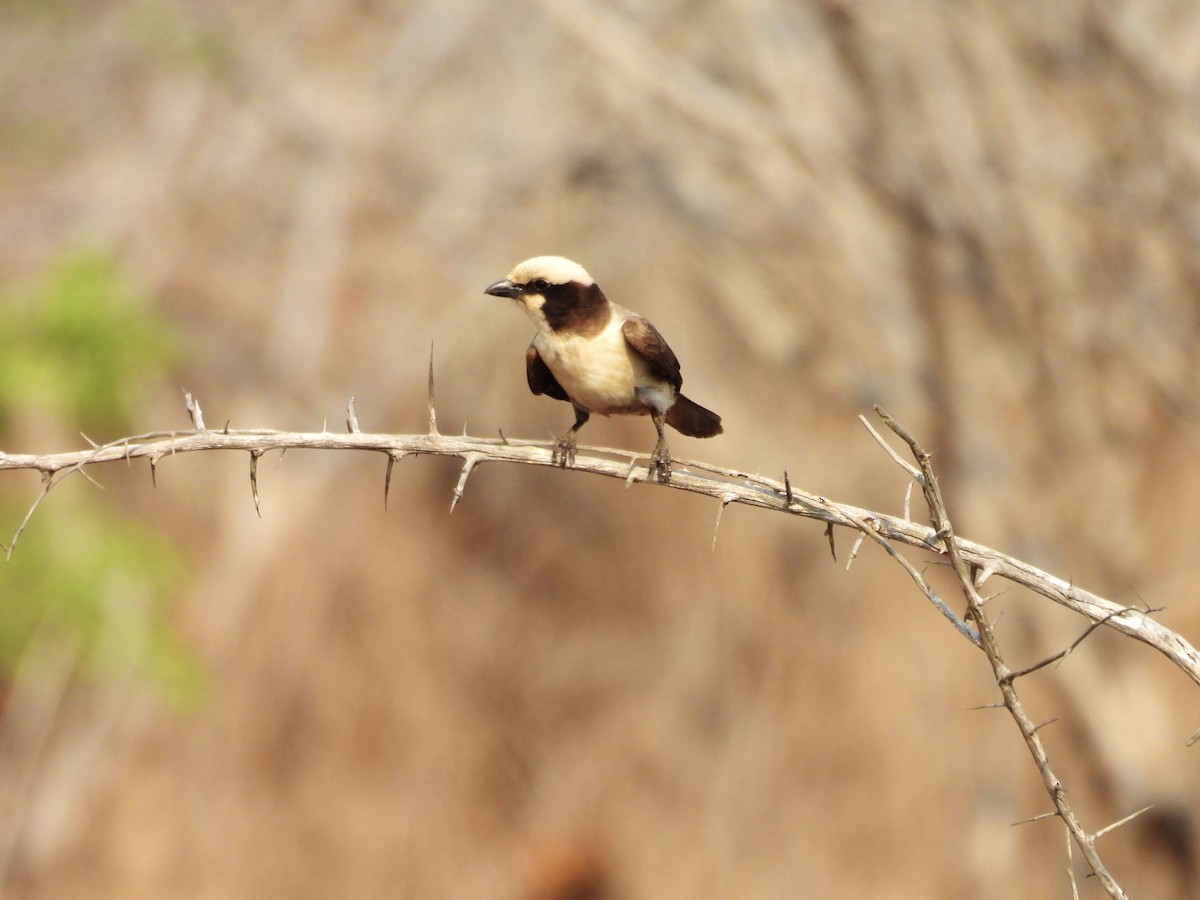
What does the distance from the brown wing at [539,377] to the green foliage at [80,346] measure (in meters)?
6.41

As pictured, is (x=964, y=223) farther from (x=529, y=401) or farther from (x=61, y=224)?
(x=61, y=224)

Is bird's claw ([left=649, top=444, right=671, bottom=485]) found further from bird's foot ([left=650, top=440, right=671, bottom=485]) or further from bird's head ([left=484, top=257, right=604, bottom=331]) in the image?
bird's head ([left=484, top=257, right=604, bottom=331])

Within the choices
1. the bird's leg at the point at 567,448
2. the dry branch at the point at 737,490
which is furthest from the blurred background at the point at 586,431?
the dry branch at the point at 737,490

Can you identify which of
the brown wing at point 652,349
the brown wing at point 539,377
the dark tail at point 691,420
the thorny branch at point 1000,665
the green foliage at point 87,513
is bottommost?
the thorny branch at point 1000,665

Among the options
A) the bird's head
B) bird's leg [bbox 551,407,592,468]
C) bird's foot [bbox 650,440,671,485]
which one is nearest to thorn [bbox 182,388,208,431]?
bird's leg [bbox 551,407,592,468]

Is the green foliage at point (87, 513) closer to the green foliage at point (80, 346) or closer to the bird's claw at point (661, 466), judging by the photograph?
the green foliage at point (80, 346)

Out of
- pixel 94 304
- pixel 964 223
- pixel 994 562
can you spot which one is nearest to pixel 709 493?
pixel 994 562

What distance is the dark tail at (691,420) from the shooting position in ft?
12.3

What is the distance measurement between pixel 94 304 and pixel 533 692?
493cm

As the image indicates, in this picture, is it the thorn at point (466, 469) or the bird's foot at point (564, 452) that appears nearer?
the thorn at point (466, 469)

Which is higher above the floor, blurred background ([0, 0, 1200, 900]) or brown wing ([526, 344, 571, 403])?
blurred background ([0, 0, 1200, 900])

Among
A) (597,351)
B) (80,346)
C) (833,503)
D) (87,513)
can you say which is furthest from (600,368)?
(87,513)

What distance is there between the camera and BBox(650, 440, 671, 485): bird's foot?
3140mm

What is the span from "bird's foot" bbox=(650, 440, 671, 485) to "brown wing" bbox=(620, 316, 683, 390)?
0.74 feet
